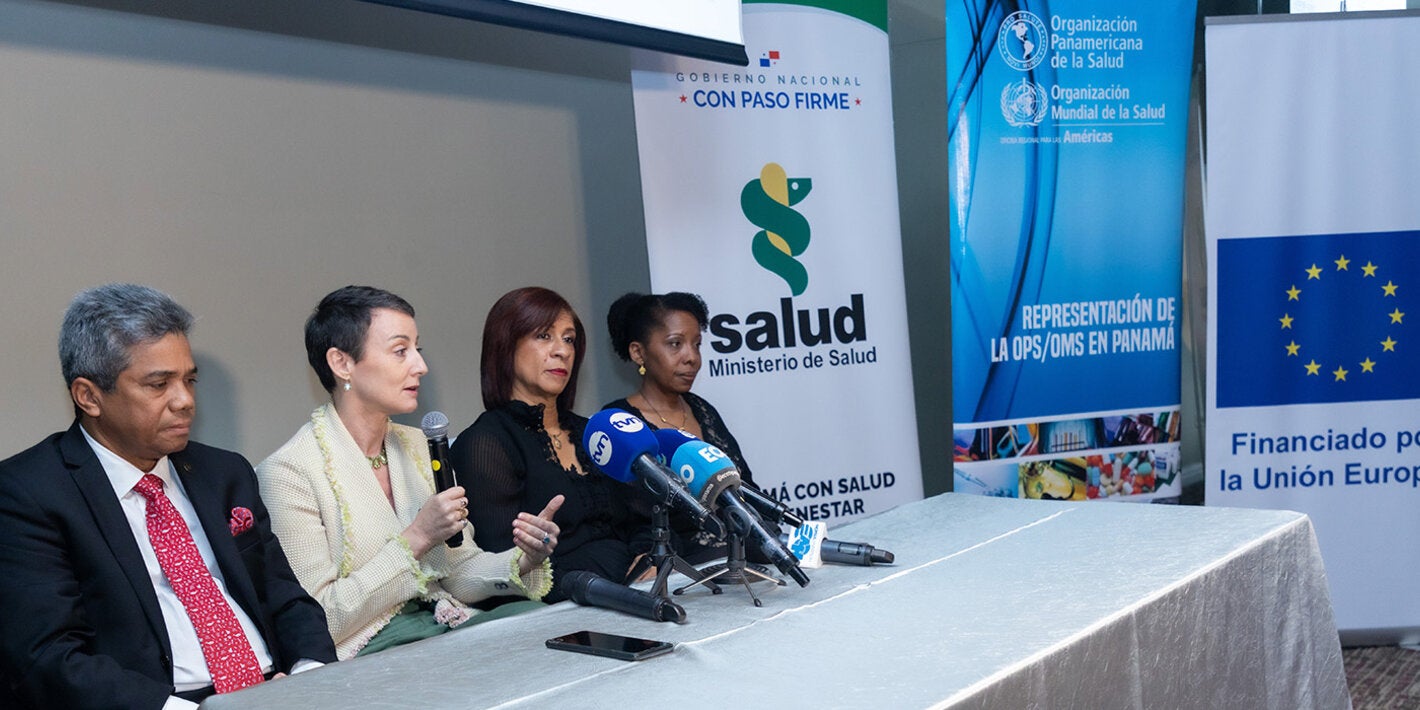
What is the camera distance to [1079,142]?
427 centimetres

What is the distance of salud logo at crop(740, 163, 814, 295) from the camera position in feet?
12.8

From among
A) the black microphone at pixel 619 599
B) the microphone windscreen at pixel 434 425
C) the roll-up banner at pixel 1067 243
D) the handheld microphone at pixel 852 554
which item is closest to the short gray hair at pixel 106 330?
the microphone windscreen at pixel 434 425

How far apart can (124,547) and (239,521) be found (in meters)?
0.27

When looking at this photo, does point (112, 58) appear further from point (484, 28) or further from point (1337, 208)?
point (1337, 208)

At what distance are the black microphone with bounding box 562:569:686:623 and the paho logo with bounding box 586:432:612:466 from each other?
7.9 inches

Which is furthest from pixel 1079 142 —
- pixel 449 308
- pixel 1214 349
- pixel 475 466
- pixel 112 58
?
pixel 112 58

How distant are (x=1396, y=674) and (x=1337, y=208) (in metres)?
1.56

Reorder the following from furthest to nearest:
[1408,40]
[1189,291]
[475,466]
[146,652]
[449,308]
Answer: [1189,291], [1408,40], [449,308], [475,466], [146,652]

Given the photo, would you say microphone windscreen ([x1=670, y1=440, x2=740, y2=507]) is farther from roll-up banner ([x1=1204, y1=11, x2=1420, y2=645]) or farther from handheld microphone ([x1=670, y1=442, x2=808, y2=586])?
roll-up banner ([x1=1204, y1=11, x2=1420, y2=645])

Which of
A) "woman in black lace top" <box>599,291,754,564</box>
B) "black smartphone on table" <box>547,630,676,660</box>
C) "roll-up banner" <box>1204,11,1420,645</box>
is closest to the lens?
"black smartphone on table" <box>547,630,676,660</box>

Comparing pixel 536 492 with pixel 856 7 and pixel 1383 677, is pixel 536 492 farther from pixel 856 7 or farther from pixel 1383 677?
pixel 1383 677

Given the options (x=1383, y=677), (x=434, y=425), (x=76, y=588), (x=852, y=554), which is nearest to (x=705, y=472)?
(x=852, y=554)

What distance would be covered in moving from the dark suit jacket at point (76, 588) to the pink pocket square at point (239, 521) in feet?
0.17

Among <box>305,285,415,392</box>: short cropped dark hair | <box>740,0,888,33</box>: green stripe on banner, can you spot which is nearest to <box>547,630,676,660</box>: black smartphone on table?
<box>305,285,415,392</box>: short cropped dark hair
